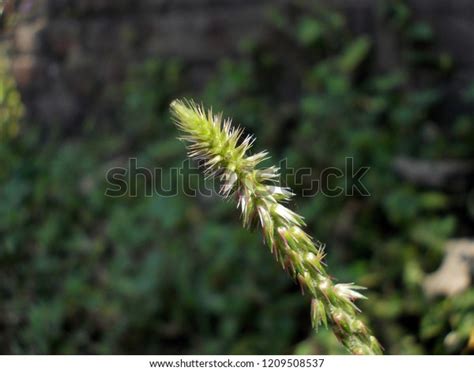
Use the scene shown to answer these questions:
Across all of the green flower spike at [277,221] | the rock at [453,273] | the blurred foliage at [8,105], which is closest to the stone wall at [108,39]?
the blurred foliage at [8,105]

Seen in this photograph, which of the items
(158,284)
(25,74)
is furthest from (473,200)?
(25,74)

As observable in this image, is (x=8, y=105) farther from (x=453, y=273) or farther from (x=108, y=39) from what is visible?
(x=453, y=273)

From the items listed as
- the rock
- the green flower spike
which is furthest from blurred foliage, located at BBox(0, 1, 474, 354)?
the green flower spike

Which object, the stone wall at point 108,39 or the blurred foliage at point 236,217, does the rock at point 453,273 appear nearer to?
the blurred foliage at point 236,217

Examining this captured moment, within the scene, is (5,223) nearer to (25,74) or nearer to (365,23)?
(25,74)

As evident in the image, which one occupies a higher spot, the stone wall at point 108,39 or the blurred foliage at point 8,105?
the stone wall at point 108,39
